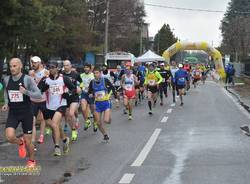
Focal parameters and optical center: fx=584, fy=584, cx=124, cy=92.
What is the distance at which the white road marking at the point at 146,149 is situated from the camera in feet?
A: 33.4

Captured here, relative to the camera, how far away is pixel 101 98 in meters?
13.2

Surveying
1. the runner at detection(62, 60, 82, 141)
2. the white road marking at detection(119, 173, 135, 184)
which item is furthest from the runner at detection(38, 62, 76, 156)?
the white road marking at detection(119, 173, 135, 184)

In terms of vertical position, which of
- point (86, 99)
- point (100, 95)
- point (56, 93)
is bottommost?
point (86, 99)

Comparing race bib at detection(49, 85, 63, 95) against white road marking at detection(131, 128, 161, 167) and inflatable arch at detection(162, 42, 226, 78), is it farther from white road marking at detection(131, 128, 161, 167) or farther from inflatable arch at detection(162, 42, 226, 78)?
inflatable arch at detection(162, 42, 226, 78)

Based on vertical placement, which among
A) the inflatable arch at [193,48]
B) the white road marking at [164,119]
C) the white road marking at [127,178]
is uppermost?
the inflatable arch at [193,48]

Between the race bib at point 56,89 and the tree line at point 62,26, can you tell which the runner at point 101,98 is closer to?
the race bib at point 56,89

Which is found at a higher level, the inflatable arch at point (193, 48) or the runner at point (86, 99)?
the inflatable arch at point (193, 48)

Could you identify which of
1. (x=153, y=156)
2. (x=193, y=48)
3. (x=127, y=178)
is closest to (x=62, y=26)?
(x=193, y=48)

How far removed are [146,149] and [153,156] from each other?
928 mm

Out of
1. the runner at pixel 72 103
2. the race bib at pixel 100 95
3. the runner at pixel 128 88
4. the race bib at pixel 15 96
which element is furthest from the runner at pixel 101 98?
the runner at pixel 128 88

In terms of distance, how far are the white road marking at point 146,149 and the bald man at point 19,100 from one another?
187 centimetres

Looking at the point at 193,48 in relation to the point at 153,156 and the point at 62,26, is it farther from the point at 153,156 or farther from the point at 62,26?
the point at 153,156

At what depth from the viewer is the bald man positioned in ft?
30.2

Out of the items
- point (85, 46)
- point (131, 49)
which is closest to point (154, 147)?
point (85, 46)
